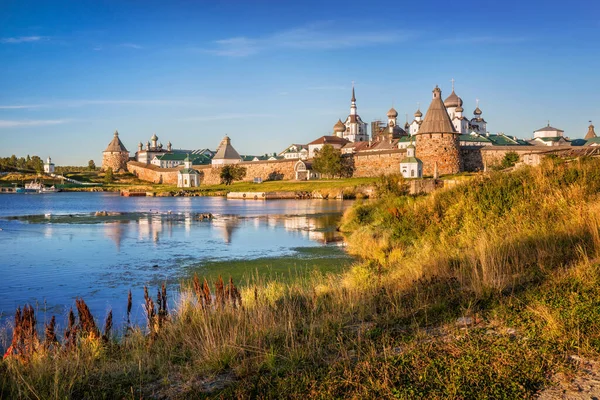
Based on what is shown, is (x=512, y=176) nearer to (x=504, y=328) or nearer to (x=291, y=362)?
(x=504, y=328)

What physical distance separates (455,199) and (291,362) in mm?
9626

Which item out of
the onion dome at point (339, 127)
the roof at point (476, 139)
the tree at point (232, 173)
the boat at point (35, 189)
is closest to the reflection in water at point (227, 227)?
the tree at point (232, 173)

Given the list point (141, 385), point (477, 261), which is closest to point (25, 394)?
point (141, 385)

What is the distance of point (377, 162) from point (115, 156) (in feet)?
243

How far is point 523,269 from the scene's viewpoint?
662 cm

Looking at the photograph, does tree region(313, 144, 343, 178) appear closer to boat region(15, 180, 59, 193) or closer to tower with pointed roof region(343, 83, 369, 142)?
tower with pointed roof region(343, 83, 369, 142)

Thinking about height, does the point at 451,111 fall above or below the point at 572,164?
above

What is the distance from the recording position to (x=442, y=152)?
195 feet

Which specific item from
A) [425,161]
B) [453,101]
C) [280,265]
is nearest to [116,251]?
[280,265]

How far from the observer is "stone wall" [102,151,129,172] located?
399 feet

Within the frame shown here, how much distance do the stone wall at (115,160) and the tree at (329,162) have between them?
63493 mm

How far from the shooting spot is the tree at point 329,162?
2783 inches

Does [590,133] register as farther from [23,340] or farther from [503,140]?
[23,340]

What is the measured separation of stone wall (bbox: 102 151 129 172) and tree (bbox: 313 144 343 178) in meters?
63.5
